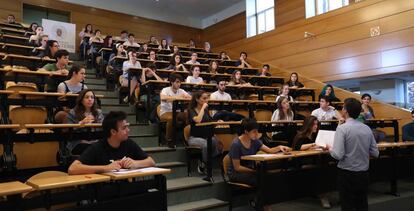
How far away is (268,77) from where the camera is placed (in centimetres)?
767

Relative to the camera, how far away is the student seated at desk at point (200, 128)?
3926 mm

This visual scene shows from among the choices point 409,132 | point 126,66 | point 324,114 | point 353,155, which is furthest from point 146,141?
point 409,132

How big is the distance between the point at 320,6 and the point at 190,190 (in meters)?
6.42

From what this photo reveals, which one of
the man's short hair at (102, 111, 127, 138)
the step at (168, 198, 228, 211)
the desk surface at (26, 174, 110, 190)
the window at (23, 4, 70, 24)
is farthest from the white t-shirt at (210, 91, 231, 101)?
the window at (23, 4, 70, 24)

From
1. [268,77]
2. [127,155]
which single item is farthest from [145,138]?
[268,77]

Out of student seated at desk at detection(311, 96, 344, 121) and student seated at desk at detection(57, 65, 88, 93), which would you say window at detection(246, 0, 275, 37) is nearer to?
student seated at desk at detection(311, 96, 344, 121)

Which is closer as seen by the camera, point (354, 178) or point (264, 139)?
point (354, 178)

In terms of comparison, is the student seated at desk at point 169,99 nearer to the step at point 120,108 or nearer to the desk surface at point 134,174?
the step at point 120,108

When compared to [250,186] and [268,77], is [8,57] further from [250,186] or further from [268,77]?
[268,77]

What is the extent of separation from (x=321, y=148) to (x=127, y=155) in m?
2.03

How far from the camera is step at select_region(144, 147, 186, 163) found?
160 inches

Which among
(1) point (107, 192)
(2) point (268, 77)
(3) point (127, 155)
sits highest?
(2) point (268, 77)

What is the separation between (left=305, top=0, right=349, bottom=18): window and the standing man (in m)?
5.45

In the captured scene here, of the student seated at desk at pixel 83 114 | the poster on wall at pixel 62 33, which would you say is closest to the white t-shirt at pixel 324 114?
the student seated at desk at pixel 83 114
